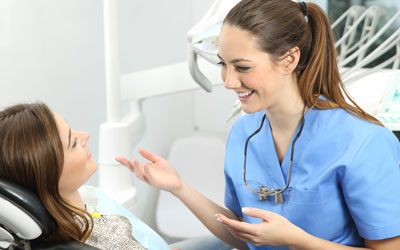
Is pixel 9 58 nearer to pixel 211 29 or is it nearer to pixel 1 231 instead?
pixel 211 29

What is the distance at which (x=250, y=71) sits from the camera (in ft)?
3.63

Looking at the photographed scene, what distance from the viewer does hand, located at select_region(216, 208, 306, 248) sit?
1.04 metres

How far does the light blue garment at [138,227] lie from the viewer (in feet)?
4.18

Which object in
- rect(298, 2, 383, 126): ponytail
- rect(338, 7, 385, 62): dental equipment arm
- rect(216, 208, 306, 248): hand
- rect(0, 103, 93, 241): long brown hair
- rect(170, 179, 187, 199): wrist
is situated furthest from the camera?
rect(338, 7, 385, 62): dental equipment arm

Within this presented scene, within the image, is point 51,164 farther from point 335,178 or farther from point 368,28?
point 368,28

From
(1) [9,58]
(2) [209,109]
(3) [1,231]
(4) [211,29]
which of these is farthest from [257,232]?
(2) [209,109]

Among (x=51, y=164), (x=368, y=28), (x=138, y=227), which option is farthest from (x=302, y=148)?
(x=368, y=28)

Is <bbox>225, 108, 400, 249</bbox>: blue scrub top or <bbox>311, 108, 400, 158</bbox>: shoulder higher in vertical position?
<bbox>311, 108, 400, 158</bbox>: shoulder

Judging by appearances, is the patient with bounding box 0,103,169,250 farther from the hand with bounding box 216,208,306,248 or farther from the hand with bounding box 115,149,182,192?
the hand with bounding box 216,208,306,248

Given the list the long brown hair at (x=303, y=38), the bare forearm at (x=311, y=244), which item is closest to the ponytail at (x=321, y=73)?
the long brown hair at (x=303, y=38)

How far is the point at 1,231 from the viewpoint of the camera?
0.84m

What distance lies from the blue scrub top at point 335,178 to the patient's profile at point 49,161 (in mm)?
428

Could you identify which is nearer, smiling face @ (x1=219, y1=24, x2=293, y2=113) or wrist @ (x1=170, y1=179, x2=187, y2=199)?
smiling face @ (x1=219, y1=24, x2=293, y2=113)

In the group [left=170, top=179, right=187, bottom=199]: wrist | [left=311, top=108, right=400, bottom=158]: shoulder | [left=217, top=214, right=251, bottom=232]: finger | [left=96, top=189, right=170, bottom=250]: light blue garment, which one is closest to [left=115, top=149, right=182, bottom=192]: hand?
[left=170, top=179, right=187, bottom=199]: wrist
